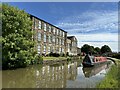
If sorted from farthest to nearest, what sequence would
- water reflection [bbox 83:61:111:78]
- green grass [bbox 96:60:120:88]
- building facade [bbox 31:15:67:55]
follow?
building facade [bbox 31:15:67:55]
water reflection [bbox 83:61:111:78]
green grass [bbox 96:60:120:88]

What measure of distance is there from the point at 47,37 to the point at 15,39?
31.2m

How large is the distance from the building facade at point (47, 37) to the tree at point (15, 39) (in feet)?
65.6

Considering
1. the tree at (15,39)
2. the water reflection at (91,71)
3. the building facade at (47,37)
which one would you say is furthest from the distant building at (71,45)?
the tree at (15,39)

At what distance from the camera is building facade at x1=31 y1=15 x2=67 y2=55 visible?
49.4m

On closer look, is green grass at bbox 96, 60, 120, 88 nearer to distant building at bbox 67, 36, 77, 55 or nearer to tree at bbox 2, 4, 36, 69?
tree at bbox 2, 4, 36, 69

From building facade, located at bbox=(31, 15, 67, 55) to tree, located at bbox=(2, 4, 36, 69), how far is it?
19997mm

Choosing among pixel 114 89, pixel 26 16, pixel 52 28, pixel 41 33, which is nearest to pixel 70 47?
pixel 52 28

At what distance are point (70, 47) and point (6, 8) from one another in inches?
2242

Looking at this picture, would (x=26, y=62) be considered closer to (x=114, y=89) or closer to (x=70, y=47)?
(x=114, y=89)

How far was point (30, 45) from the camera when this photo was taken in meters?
27.2

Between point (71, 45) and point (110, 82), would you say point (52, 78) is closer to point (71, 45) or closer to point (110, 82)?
point (110, 82)

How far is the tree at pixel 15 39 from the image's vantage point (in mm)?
24922

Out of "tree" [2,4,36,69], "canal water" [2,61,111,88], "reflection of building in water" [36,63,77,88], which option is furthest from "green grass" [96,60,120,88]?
"tree" [2,4,36,69]

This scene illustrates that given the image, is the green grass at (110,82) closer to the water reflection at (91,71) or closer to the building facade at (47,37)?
the water reflection at (91,71)
